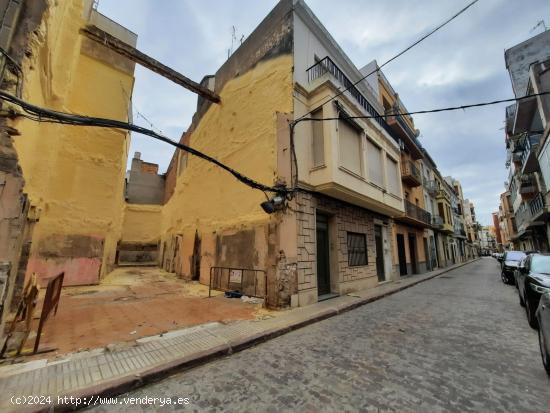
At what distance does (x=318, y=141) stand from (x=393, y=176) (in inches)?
258

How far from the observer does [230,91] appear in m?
11.5

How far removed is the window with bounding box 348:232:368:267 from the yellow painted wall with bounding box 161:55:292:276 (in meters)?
4.17

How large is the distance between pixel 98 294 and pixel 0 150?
6.55 meters

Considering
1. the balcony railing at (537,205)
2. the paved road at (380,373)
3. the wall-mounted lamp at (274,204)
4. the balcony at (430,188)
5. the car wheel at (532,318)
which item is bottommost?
the paved road at (380,373)

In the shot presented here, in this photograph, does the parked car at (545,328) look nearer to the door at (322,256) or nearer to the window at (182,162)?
the door at (322,256)

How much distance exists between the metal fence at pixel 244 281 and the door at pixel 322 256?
2149mm

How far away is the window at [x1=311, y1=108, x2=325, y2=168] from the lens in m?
8.30

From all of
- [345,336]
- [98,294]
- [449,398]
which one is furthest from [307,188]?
[98,294]

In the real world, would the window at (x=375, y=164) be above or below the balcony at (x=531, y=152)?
below

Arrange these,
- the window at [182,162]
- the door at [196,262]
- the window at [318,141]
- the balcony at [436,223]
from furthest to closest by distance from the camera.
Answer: the balcony at [436,223], the window at [182,162], the door at [196,262], the window at [318,141]

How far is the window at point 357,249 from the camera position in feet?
32.4

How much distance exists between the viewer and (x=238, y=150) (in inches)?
393

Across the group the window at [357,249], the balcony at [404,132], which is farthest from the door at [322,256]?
the balcony at [404,132]

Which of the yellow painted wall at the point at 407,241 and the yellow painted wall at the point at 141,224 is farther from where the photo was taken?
→ the yellow painted wall at the point at 141,224
